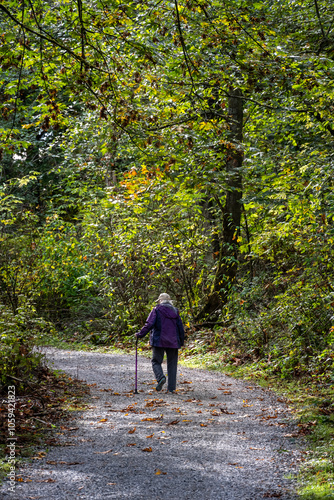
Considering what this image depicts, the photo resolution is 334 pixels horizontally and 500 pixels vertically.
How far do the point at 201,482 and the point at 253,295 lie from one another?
883 centimetres

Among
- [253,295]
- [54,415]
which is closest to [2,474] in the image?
[54,415]

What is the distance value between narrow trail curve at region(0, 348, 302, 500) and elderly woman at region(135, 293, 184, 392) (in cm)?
41

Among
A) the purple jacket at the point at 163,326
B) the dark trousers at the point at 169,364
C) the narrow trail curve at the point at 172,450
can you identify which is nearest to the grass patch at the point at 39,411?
the narrow trail curve at the point at 172,450

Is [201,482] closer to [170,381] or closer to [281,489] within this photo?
[281,489]

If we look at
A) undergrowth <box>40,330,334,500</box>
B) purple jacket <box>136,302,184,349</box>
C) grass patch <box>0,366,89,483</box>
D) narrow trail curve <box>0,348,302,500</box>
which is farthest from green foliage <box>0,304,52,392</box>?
undergrowth <box>40,330,334,500</box>

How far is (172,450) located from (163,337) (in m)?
3.78

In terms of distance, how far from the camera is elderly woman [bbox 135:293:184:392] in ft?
32.1

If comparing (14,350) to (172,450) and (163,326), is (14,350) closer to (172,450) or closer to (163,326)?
(172,450)

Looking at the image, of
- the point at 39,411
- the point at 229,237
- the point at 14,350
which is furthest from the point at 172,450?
the point at 229,237

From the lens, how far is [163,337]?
32.3 ft

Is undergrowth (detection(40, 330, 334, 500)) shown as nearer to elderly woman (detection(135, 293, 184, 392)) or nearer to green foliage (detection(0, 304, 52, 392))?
elderly woman (detection(135, 293, 184, 392))

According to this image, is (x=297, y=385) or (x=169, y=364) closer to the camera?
(x=297, y=385)

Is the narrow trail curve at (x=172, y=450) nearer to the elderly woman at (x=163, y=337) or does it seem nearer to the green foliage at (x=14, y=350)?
the elderly woman at (x=163, y=337)

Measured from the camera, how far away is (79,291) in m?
21.0
